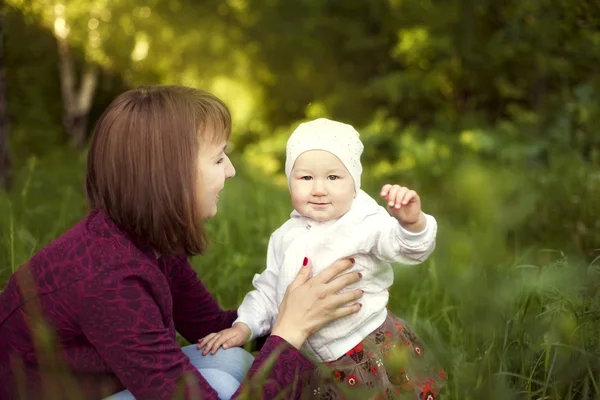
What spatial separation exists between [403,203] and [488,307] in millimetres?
296

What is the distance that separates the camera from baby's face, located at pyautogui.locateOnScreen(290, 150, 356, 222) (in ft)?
6.34

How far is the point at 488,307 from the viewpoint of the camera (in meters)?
1.73

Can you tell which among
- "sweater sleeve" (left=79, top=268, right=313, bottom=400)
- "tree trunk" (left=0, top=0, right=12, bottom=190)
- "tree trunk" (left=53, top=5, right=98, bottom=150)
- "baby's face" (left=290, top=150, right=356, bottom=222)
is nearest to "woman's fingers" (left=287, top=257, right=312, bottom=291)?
"baby's face" (left=290, top=150, right=356, bottom=222)

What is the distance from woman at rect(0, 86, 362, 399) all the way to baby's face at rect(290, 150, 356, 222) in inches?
5.7

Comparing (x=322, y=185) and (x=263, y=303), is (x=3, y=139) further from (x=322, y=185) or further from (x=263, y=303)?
(x=322, y=185)

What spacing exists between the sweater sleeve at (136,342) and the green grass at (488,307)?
1.54ft

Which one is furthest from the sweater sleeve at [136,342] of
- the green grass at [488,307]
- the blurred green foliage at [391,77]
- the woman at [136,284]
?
the blurred green foliage at [391,77]

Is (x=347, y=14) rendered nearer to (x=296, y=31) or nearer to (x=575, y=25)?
(x=296, y=31)

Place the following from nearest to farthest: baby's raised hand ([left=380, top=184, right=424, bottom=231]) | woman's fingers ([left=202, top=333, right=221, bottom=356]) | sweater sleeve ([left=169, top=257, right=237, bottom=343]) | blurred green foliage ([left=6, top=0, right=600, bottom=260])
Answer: baby's raised hand ([left=380, top=184, right=424, bottom=231])
woman's fingers ([left=202, top=333, right=221, bottom=356])
sweater sleeve ([left=169, top=257, right=237, bottom=343])
blurred green foliage ([left=6, top=0, right=600, bottom=260])

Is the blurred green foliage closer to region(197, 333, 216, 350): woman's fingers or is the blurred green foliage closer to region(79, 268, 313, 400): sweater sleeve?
region(197, 333, 216, 350): woman's fingers

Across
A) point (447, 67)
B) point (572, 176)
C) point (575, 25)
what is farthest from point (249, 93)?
point (575, 25)

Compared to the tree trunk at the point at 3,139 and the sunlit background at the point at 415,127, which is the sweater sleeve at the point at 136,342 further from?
the tree trunk at the point at 3,139

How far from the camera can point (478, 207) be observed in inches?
52.6

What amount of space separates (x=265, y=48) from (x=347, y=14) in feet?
4.00
